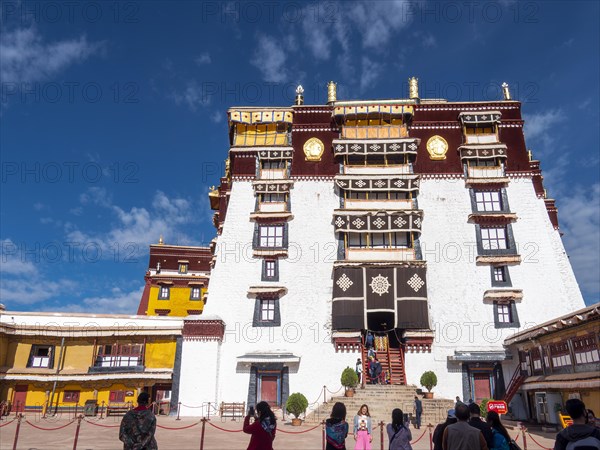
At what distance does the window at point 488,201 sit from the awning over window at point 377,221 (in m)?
3.96

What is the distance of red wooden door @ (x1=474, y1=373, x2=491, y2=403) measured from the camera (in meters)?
27.0

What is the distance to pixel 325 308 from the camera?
29.6 metres

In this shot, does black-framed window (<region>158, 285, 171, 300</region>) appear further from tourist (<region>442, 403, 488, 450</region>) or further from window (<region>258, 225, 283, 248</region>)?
tourist (<region>442, 403, 488, 450</region>)

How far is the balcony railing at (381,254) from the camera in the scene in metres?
30.4

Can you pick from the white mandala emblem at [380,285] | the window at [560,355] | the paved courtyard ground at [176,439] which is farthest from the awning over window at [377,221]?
the paved courtyard ground at [176,439]

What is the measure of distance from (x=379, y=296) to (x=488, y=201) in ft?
31.5

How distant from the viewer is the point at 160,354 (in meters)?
28.9

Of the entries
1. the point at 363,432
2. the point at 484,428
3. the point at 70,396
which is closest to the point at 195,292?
the point at 70,396

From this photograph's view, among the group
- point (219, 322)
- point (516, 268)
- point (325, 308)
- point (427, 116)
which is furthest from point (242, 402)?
point (427, 116)

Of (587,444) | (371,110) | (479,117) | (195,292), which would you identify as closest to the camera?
(587,444)

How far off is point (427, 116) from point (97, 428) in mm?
26945

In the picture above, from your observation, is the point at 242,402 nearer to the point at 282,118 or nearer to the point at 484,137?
the point at 282,118

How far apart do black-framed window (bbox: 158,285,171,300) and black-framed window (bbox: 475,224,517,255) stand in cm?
2942

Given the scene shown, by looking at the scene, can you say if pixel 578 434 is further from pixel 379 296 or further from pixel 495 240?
pixel 495 240
